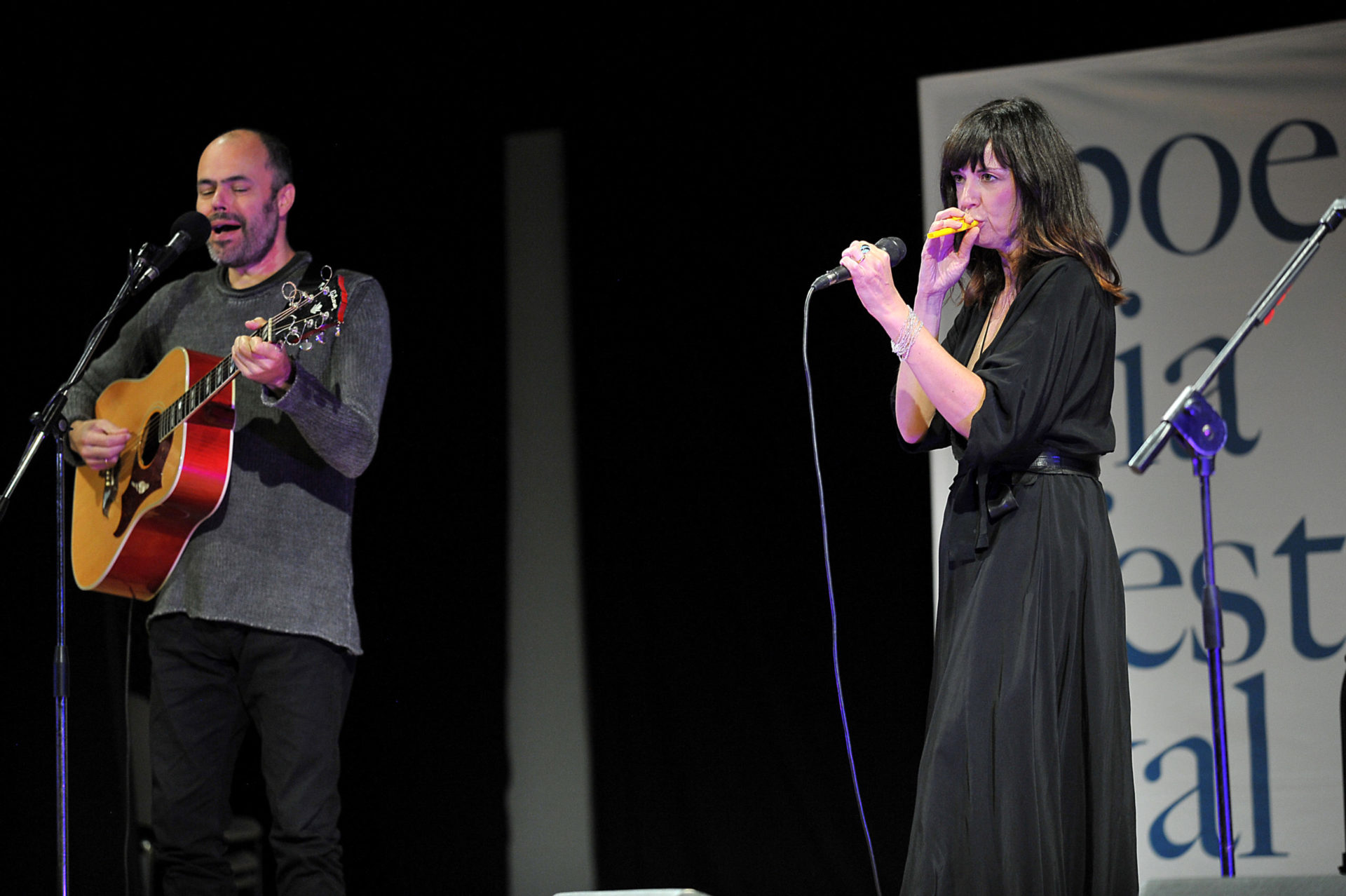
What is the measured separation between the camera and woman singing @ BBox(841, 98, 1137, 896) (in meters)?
1.75

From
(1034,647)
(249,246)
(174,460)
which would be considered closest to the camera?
(1034,647)

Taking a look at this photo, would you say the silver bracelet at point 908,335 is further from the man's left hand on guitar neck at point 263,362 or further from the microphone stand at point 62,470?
the microphone stand at point 62,470

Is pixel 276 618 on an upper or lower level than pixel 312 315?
lower

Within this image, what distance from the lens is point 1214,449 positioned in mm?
2703

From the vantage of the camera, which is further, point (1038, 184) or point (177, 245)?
point (177, 245)

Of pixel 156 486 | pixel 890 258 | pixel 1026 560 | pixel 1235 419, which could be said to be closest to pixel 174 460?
pixel 156 486

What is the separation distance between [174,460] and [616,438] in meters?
1.30

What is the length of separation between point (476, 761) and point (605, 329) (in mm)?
1254

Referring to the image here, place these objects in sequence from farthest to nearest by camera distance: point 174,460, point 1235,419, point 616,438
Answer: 1. point 616,438
2. point 1235,419
3. point 174,460

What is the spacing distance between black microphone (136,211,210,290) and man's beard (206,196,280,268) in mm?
73

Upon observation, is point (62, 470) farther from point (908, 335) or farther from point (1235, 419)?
point (1235, 419)

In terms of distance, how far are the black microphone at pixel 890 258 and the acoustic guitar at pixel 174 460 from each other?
0.99m

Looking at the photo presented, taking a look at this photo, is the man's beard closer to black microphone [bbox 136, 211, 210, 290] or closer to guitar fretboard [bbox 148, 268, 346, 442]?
black microphone [bbox 136, 211, 210, 290]

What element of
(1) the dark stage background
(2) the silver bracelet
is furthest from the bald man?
(2) the silver bracelet
